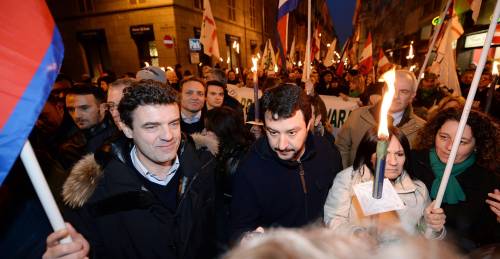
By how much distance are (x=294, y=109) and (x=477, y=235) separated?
1850 mm

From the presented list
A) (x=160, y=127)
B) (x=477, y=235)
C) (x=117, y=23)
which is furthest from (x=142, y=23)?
(x=477, y=235)

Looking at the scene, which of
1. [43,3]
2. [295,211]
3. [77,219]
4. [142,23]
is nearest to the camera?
[43,3]

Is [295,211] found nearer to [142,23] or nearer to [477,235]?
[477,235]

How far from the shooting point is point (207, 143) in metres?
2.59

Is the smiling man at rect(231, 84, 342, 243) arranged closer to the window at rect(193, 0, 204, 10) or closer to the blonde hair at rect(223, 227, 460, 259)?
the blonde hair at rect(223, 227, 460, 259)

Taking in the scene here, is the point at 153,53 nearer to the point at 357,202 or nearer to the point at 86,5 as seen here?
the point at 86,5

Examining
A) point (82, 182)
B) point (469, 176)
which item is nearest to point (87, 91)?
point (82, 182)

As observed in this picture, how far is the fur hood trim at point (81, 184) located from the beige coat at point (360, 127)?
3.08 metres

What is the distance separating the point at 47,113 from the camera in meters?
3.77

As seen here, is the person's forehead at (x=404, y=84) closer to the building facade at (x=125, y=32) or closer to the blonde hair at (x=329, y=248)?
the blonde hair at (x=329, y=248)

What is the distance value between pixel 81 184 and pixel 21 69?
955 millimetres

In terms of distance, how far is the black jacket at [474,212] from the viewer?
2223 millimetres

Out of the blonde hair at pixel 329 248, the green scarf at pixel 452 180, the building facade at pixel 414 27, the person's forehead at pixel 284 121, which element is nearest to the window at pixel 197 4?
the building facade at pixel 414 27

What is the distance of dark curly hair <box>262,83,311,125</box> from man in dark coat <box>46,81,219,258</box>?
683 mm
